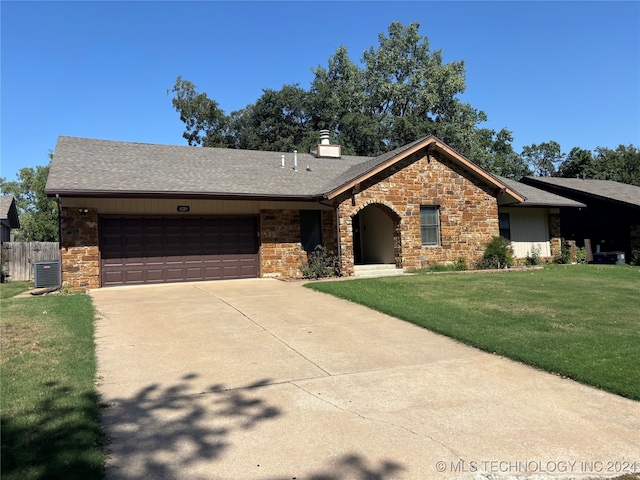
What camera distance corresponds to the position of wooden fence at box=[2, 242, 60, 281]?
63.3 ft

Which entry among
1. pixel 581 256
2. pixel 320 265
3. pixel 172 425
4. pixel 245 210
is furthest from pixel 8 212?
pixel 581 256

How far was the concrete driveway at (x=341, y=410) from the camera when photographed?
333 centimetres

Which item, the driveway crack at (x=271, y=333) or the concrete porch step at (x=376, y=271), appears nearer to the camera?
the driveway crack at (x=271, y=333)

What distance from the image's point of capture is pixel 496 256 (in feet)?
54.5

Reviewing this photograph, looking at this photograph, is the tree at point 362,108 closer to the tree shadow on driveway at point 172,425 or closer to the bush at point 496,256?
the bush at point 496,256

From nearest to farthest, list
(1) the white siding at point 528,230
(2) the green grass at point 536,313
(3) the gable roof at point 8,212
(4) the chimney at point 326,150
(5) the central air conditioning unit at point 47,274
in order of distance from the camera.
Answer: (2) the green grass at point 536,313 → (5) the central air conditioning unit at point 47,274 → (1) the white siding at point 528,230 → (4) the chimney at point 326,150 → (3) the gable roof at point 8,212

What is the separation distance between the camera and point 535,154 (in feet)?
181

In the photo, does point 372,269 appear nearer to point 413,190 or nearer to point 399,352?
point 413,190

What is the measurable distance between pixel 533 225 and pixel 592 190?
227 inches

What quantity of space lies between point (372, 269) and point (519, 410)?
38.5ft

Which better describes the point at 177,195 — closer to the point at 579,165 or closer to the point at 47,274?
the point at 47,274

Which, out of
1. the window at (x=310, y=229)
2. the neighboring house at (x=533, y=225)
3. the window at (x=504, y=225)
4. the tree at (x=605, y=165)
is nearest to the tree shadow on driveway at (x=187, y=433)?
the window at (x=310, y=229)

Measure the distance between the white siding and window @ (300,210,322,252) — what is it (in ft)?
27.7

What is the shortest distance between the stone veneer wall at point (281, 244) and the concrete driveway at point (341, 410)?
8.01 metres
